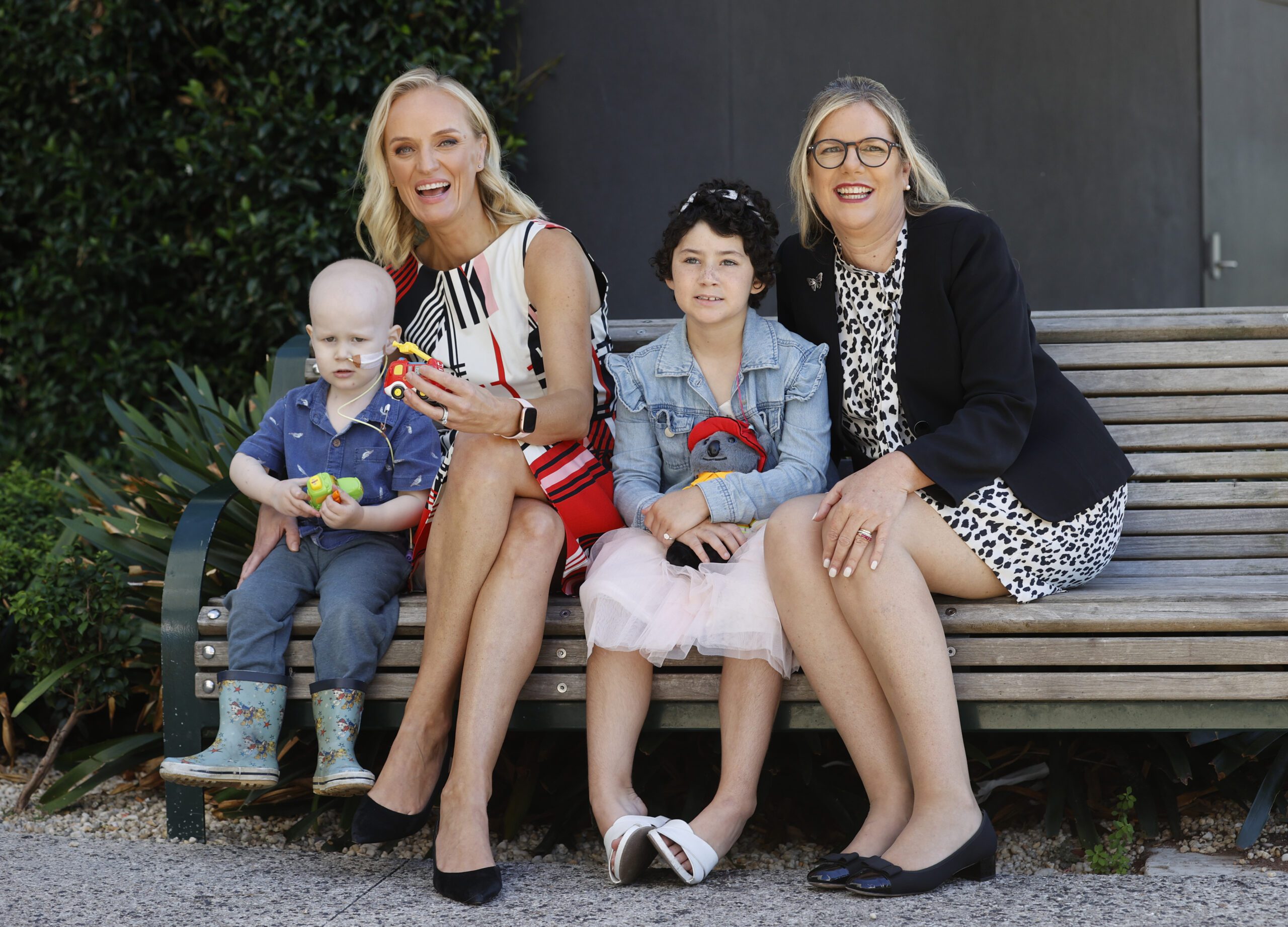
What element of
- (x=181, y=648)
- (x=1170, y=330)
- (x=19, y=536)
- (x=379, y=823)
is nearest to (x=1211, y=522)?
(x=1170, y=330)

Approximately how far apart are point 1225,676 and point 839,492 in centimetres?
82

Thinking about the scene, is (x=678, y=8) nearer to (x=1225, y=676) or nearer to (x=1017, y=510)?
(x=1017, y=510)

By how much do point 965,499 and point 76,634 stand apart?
228 cm

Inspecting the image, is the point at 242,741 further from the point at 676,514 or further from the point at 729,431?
the point at 729,431

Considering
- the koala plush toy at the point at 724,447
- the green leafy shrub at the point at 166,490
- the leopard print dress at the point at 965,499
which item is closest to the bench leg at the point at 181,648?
the green leafy shrub at the point at 166,490

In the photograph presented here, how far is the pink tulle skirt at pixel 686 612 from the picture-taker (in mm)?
2443

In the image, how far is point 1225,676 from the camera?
243 centimetres

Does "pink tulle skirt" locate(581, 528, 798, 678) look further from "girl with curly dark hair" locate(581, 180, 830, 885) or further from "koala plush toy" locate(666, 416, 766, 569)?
"koala plush toy" locate(666, 416, 766, 569)

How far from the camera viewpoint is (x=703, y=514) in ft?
8.53

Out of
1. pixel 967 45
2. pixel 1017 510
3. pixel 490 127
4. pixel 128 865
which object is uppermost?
pixel 967 45

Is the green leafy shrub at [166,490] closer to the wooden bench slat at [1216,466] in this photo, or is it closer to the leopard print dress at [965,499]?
the leopard print dress at [965,499]

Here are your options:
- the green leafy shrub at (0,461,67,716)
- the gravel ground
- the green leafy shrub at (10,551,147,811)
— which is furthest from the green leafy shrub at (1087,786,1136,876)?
the green leafy shrub at (0,461,67,716)

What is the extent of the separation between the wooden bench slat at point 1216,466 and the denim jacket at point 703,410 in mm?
973

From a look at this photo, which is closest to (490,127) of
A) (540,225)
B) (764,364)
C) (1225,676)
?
(540,225)
